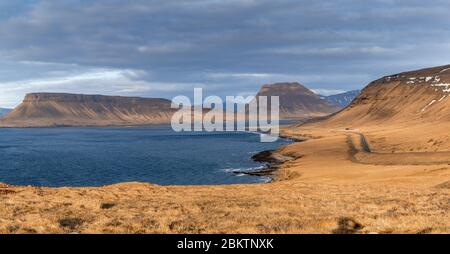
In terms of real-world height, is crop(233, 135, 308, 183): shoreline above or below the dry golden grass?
below

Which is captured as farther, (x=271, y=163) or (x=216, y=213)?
(x=271, y=163)

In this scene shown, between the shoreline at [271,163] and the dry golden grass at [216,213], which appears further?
the shoreline at [271,163]

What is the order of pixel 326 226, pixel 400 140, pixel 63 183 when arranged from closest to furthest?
1. pixel 326 226
2. pixel 63 183
3. pixel 400 140

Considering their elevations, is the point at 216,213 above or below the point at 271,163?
above

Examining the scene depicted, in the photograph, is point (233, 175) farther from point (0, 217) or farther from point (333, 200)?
point (0, 217)

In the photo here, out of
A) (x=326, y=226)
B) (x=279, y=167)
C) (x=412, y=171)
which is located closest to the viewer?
(x=326, y=226)

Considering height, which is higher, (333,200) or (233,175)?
(333,200)

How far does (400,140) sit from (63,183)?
71.2m

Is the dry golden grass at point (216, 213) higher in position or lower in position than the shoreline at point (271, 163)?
higher

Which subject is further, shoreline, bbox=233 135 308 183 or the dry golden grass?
shoreline, bbox=233 135 308 183
